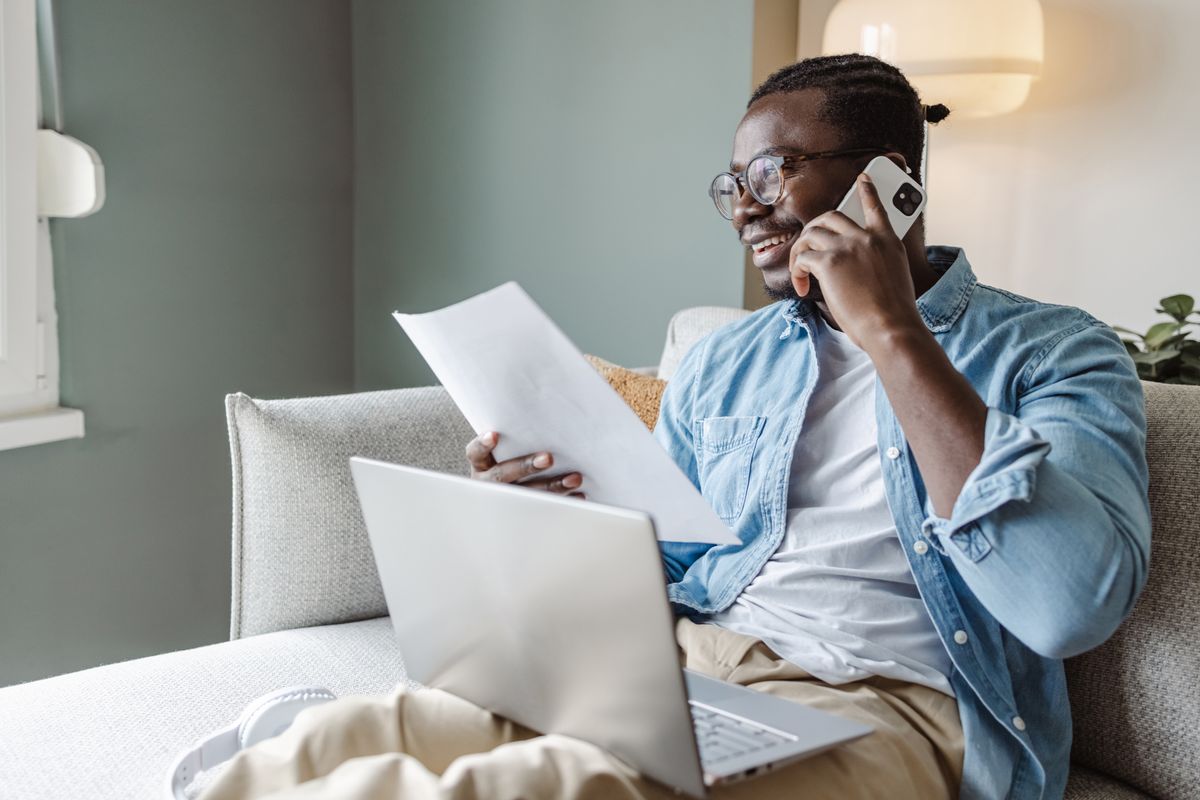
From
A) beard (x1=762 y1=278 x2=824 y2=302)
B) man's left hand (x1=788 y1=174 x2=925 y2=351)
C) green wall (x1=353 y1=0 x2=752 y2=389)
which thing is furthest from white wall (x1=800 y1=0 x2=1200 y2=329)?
man's left hand (x1=788 y1=174 x2=925 y2=351)

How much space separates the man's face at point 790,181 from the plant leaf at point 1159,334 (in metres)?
0.70

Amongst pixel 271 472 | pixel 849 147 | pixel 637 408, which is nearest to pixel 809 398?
pixel 849 147

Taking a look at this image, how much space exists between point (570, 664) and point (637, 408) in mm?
942

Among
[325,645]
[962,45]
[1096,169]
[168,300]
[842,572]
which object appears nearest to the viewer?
[842,572]

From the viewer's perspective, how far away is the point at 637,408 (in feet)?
5.81

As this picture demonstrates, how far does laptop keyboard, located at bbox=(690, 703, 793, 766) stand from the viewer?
0.85m

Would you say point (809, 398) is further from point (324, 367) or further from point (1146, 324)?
point (324, 367)

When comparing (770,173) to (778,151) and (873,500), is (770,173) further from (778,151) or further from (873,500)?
(873,500)

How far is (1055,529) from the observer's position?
944 millimetres

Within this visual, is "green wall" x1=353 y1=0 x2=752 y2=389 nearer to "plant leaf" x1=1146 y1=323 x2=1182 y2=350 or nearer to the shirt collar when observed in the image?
"plant leaf" x1=1146 y1=323 x2=1182 y2=350

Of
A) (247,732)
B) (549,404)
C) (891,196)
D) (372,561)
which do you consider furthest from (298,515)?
(891,196)

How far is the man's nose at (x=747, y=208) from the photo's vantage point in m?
1.33

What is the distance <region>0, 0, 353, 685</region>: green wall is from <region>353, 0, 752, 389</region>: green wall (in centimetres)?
14

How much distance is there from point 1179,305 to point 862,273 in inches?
36.8
